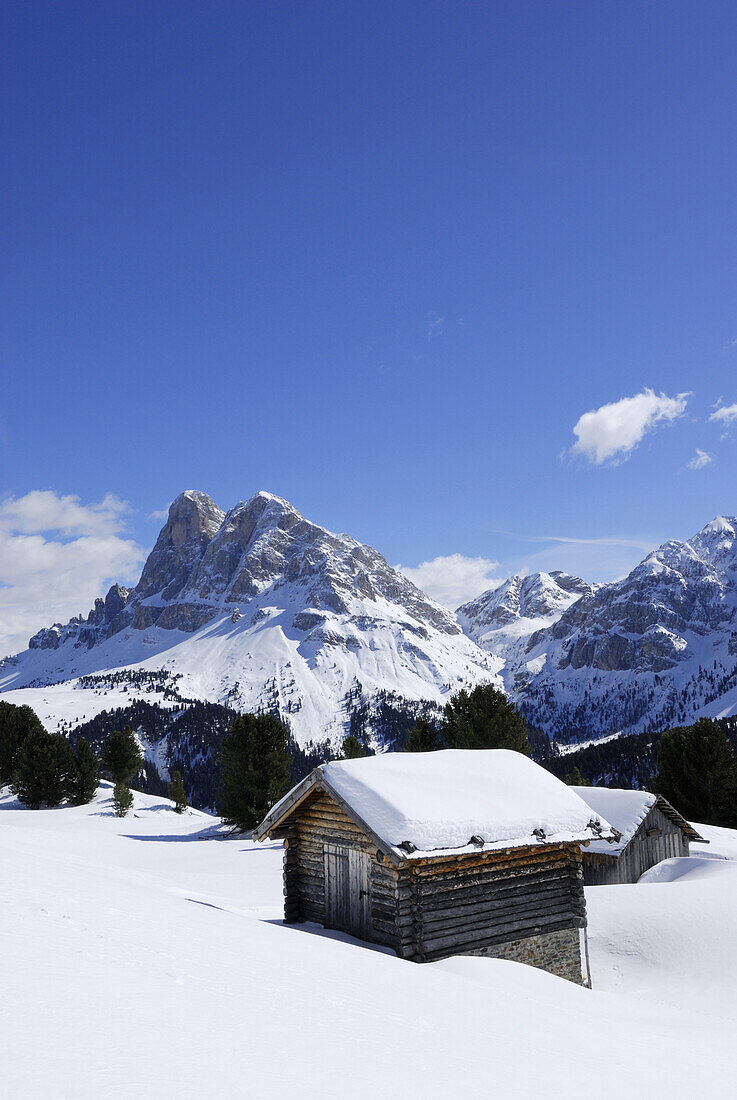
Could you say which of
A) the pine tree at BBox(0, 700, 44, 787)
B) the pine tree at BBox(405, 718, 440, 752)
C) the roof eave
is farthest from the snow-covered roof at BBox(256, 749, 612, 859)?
the pine tree at BBox(0, 700, 44, 787)

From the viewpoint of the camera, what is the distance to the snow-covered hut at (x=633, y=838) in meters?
29.4

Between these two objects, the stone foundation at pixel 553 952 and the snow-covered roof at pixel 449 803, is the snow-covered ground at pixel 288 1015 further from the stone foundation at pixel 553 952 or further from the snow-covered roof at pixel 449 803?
the snow-covered roof at pixel 449 803

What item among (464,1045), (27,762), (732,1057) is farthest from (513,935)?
(27,762)

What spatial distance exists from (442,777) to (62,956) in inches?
402

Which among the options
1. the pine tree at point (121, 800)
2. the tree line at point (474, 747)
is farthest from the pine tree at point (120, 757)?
the tree line at point (474, 747)

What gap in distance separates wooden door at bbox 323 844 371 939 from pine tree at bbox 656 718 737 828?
40.4 metres

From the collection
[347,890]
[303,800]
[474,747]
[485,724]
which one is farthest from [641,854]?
[303,800]

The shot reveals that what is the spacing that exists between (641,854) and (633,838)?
1151mm

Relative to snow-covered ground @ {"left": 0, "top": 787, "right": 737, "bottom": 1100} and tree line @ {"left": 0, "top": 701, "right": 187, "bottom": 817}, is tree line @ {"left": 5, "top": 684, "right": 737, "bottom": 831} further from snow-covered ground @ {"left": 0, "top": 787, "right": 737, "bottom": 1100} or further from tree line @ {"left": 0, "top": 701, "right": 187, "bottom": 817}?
snow-covered ground @ {"left": 0, "top": 787, "right": 737, "bottom": 1100}

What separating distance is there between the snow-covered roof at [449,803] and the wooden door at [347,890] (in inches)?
59.7

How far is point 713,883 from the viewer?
77.5 feet

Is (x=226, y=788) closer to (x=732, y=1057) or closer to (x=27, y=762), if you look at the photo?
(x=27, y=762)

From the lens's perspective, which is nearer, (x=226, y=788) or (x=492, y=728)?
(x=492, y=728)

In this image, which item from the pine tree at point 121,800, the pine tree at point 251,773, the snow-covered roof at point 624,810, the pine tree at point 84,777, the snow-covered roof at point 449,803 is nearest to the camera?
the snow-covered roof at point 449,803
